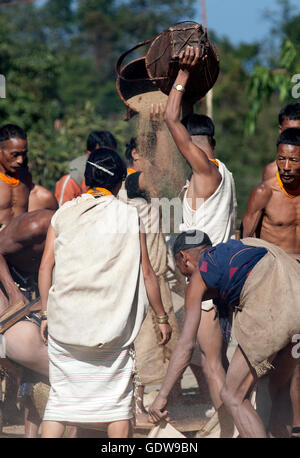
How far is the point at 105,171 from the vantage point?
3.66 metres

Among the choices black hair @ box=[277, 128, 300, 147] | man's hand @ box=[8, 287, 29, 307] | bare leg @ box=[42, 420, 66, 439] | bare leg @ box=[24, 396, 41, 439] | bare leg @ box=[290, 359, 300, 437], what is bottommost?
bare leg @ box=[24, 396, 41, 439]

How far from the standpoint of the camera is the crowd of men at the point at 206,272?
3.43 meters

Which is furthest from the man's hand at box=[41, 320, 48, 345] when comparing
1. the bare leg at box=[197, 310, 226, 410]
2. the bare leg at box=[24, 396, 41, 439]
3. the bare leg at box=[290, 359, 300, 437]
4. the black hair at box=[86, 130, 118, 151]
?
the black hair at box=[86, 130, 118, 151]

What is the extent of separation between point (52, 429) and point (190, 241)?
4.26ft

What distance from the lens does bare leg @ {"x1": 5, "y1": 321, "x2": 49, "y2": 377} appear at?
400 centimetres

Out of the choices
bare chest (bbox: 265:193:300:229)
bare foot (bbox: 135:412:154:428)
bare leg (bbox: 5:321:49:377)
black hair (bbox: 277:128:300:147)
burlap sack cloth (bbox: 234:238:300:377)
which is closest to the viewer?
burlap sack cloth (bbox: 234:238:300:377)

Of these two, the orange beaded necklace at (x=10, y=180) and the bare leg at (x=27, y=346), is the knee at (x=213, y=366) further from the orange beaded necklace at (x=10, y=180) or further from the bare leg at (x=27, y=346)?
the orange beaded necklace at (x=10, y=180)

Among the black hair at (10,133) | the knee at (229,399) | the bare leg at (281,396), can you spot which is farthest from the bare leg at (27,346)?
the black hair at (10,133)

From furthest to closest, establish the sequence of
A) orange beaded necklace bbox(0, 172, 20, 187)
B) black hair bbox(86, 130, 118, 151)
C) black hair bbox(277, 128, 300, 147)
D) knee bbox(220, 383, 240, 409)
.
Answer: black hair bbox(86, 130, 118, 151), orange beaded necklace bbox(0, 172, 20, 187), black hair bbox(277, 128, 300, 147), knee bbox(220, 383, 240, 409)

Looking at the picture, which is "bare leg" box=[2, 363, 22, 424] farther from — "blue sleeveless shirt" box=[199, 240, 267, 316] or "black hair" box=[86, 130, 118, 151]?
"black hair" box=[86, 130, 118, 151]

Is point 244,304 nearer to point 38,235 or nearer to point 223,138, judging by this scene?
point 38,235

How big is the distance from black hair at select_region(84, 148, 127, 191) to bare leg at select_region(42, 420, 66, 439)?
127 centimetres
